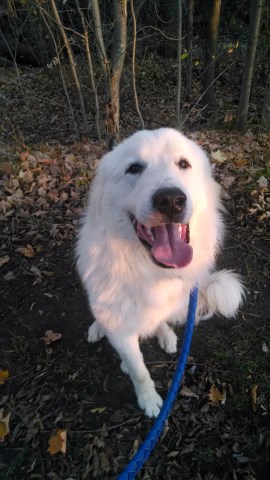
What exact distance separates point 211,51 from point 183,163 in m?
4.09

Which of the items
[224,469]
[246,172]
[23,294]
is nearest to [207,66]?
[246,172]

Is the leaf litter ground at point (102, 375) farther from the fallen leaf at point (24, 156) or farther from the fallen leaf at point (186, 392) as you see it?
the fallen leaf at point (24, 156)

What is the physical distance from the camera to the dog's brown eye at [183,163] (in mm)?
1940

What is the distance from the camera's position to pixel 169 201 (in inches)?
62.3

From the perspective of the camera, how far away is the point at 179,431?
81.5 inches

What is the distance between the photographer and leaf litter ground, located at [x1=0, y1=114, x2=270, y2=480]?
6.47 feet

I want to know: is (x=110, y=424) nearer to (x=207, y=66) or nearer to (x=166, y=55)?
(x=207, y=66)

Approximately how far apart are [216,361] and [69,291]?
1346mm

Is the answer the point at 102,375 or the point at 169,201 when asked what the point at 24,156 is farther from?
the point at 169,201

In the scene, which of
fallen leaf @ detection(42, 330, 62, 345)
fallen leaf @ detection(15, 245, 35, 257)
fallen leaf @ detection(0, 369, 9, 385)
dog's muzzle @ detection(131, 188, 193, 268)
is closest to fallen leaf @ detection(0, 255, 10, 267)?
fallen leaf @ detection(15, 245, 35, 257)

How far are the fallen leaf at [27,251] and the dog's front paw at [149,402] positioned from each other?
66.7 inches

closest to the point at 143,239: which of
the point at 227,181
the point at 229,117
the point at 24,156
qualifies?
the point at 227,181

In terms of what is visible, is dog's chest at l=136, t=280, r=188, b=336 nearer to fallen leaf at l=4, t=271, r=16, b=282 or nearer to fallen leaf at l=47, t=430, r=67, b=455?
fallen leaf at l=47, t=430, r=67, b=455

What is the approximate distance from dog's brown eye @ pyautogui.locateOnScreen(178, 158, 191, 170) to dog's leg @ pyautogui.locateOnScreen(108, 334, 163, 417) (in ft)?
3.50
